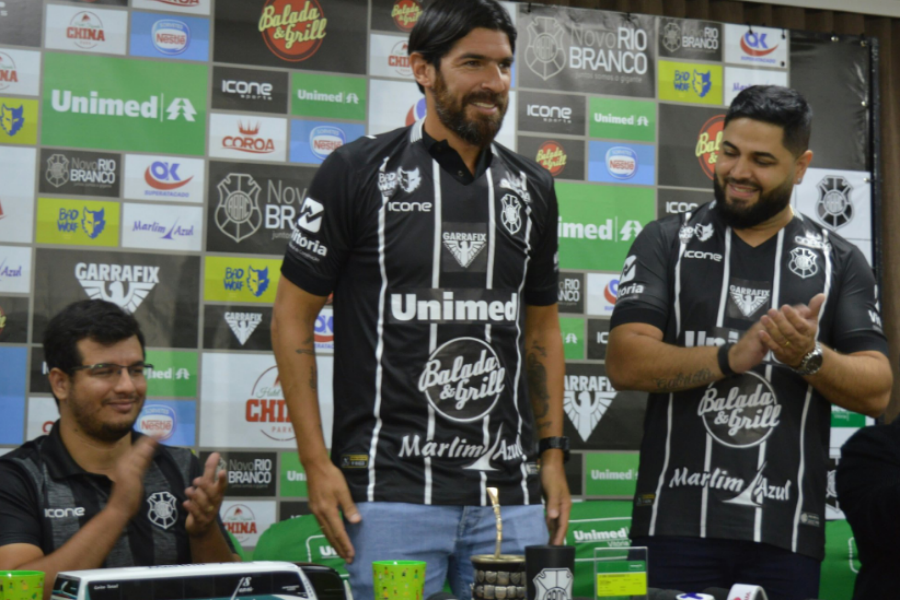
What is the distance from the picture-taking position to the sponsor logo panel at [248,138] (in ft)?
10.9

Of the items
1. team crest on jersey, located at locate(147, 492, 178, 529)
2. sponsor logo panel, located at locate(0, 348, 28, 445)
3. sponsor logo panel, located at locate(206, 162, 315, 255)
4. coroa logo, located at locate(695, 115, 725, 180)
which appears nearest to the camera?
team crest on jersey, located at locate(147, 492, 178, 529)

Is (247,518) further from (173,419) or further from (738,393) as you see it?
(738,393)

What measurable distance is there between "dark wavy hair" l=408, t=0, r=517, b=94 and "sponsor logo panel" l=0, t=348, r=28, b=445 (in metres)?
2.03

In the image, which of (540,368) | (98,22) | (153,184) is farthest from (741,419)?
(98,22)

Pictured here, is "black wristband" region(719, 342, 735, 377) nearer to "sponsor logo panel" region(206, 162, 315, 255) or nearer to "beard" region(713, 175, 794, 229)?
"beard" region(713, 175, 794, 229)

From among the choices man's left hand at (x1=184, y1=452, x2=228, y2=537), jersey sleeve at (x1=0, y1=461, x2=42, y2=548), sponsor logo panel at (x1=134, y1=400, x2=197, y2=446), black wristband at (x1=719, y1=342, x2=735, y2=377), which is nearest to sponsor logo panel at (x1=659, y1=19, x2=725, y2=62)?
black wristband at (x1=719, y1=342, x2=735, y2=377)

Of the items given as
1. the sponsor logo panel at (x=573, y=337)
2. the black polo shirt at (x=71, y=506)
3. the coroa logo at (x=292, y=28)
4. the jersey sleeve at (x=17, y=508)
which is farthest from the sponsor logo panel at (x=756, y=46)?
the jersey sleeve at (x=17, y=508)

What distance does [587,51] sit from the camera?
12.1 feet

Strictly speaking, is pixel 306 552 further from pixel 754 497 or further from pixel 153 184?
pixel 754 497

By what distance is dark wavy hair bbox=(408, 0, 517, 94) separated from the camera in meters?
1.70

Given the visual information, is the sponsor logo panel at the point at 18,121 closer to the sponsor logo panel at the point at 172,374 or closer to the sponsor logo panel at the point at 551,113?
the sponsor logo panel at the point at 172,374

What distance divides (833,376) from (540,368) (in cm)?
58

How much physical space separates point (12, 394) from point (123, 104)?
105 cm

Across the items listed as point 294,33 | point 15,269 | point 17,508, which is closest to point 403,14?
point 294,33
